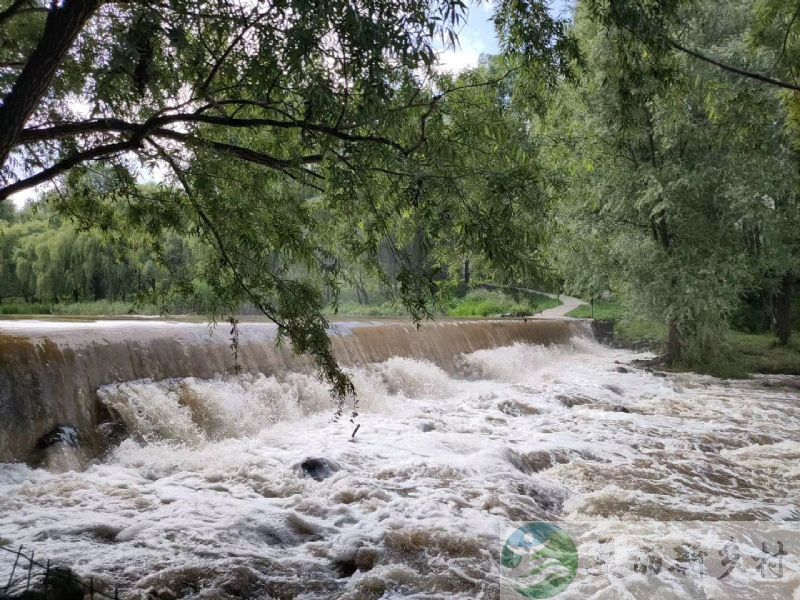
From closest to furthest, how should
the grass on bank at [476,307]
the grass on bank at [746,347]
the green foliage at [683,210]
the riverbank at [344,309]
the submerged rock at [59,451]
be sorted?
the submerged rock at [59,451] → the green foliage at [683,210] → the grass on bank at [746,347] → the riverbank at [344,309] → the grass on bank at [476,307]

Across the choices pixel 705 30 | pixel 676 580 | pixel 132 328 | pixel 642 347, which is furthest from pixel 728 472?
pixel 642 347

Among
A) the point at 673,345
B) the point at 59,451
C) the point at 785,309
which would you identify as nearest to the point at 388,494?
the point at 59,451

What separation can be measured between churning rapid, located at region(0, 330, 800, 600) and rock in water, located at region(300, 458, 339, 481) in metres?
0.02

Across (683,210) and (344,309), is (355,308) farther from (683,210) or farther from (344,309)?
(683,210)

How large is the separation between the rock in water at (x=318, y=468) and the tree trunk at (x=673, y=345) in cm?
1096

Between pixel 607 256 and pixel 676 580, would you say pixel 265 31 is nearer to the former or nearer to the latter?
pixel 676 580

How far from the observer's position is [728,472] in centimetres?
625

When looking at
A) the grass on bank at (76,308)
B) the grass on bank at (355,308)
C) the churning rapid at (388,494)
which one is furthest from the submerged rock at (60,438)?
the grass on bank at (76,308)

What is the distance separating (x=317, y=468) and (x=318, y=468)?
0.4 inches

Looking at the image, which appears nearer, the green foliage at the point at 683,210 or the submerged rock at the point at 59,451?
the submerged rock at the point at 59,451

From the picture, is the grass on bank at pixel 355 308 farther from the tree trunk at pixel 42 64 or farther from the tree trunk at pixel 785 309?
the tree trunk at pixel 42 64

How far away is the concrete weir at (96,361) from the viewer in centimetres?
565

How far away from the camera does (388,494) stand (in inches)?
209

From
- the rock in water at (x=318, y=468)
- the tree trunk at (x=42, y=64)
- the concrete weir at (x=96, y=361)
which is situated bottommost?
the rock in water at (x=318, y=468)
